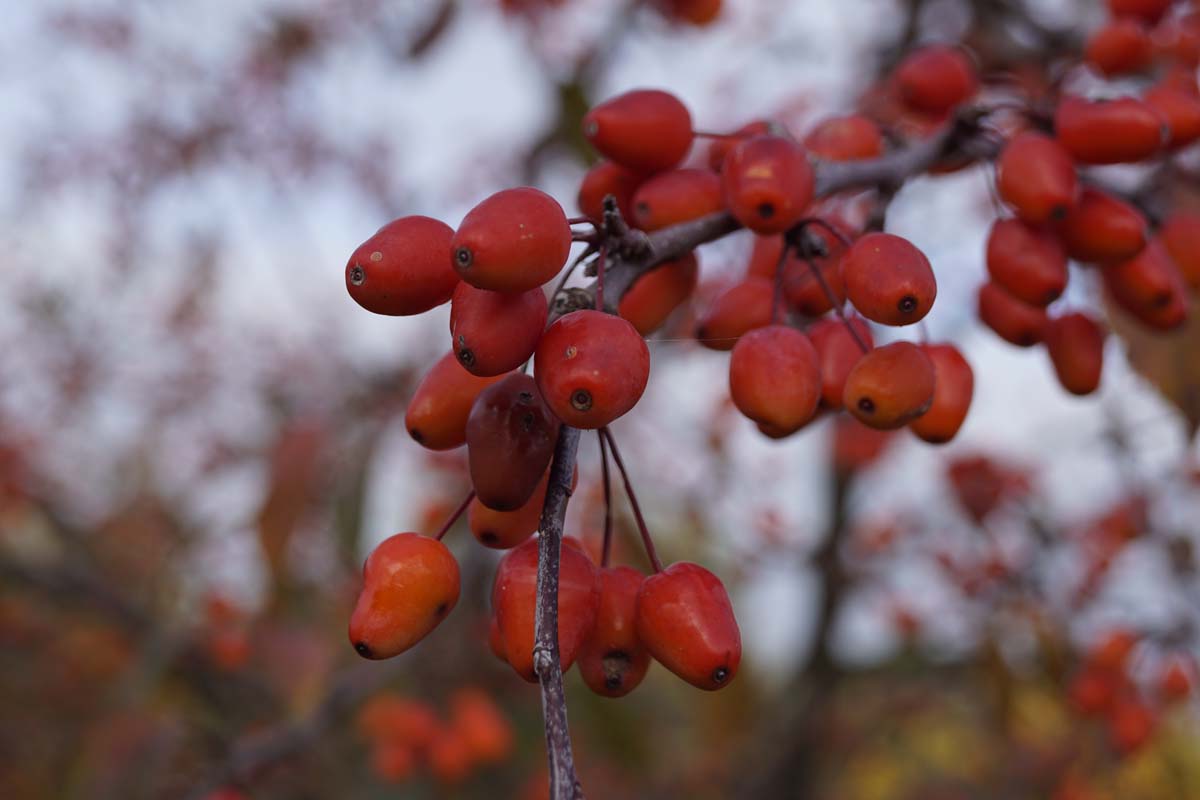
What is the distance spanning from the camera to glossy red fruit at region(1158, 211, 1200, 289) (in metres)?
1.23

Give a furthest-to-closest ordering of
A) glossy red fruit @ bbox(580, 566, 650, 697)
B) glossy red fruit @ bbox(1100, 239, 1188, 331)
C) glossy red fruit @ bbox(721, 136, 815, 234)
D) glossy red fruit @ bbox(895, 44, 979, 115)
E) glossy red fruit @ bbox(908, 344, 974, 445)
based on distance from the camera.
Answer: glossy red fruit @ bbox(895, 44, 979, 115) < glossy red fruit @ bbox(1100, 239, 1188, 331) < glossy red fruit @ bbox(908, 344, 974, 445) < glossy red fruit @ bbox(721, 136, 815, 234) < glossy red fruit @ bbox(580, 566, 650, 697)

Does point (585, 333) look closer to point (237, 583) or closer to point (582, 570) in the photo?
point (582, 570)

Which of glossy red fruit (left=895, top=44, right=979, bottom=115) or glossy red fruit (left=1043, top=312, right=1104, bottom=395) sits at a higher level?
glossy red fruit (left=895, top=44, right=979, bottom=115)

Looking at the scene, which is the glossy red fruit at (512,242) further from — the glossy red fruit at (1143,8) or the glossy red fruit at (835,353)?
the glossy red fruit at (1143,8)

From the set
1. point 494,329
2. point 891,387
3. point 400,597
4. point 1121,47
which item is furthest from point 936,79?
point 400,597

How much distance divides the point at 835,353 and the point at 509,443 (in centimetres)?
39

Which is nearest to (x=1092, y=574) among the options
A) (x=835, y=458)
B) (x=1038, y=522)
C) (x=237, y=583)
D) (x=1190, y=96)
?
(x=1038, y=522)

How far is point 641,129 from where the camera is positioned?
97 cm

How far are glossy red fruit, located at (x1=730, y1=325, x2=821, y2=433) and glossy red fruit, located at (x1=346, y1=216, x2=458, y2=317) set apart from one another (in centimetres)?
26

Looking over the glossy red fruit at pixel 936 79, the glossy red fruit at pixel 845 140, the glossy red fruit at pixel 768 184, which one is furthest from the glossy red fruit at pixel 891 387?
the glossy red fruit at pixel 936 79

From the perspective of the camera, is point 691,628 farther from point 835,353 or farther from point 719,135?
point 719,135

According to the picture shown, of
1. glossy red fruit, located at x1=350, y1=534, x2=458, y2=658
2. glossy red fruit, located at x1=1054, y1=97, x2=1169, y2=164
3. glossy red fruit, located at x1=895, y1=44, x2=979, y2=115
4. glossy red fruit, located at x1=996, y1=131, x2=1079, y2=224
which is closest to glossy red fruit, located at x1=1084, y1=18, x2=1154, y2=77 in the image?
glossy red fruit, located at x1=895, y1=44, x2=979, y2=115

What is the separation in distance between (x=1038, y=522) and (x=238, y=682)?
3.03 metres

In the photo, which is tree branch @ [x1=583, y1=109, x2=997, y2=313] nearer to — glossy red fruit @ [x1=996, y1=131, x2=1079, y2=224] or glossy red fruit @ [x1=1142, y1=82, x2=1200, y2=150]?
glossy red fruit @ [x1=996, y1=131, x2=1079, y2=224]
